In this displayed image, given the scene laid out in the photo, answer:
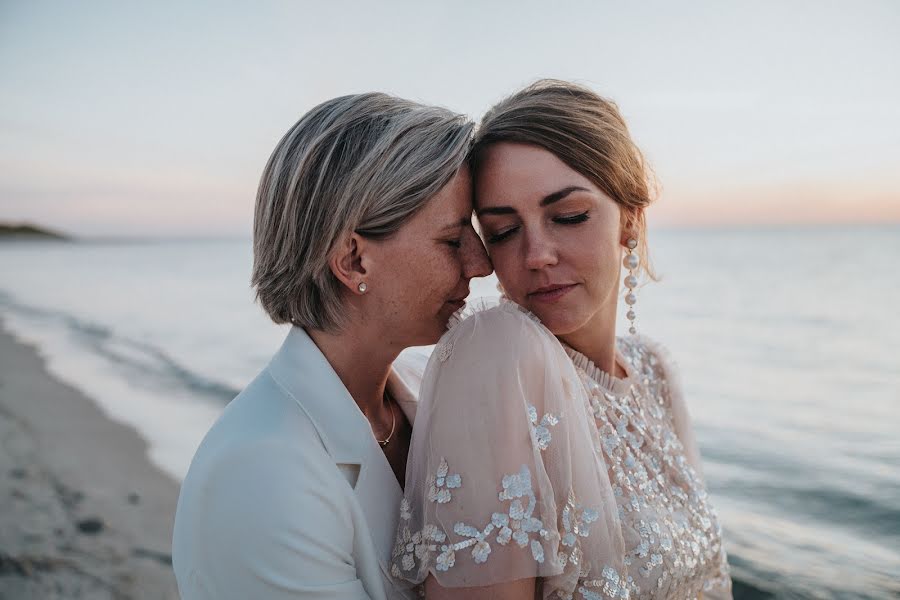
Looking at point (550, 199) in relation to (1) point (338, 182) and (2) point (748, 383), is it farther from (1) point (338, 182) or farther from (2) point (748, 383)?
(2) point (748, 383)

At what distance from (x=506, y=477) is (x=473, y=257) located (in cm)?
84

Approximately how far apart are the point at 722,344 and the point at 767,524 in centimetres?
980

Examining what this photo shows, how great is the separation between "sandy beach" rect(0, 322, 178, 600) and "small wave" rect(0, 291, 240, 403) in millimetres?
1785

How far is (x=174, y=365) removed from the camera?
39.5 ft

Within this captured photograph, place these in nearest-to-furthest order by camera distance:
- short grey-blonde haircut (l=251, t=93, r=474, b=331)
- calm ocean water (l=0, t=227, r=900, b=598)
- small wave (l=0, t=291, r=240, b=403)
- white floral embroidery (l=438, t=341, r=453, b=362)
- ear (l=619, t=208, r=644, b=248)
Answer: white floral embroidery (l=438, t=341, r=453, b=362) < short grey-blonde haircut (l=251, t=93, r=474, b=331) < ear (l=619, t=208, r=644, b=248) < calm ocean water (l=0, t=227, r=900, b=598) < small wave (l=0, t=291, r=240, b=403)

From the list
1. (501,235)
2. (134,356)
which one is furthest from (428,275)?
(134,356)

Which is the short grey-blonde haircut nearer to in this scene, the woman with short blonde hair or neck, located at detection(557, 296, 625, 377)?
the woman with short blonde hair

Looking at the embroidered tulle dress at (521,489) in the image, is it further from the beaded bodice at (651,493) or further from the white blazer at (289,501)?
the white blazer at (289,501)

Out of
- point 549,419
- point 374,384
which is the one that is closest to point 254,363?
point 374,384

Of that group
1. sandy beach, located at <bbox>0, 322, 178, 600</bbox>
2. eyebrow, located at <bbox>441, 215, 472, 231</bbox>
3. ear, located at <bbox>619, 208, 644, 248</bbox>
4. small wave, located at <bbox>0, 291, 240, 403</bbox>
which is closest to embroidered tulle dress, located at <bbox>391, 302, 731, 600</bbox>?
eyebrow, located at <bbox>441, 215, 472, 231</bbox>

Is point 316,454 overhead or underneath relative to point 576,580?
overhead

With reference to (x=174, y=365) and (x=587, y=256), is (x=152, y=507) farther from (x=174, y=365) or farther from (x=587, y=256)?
(x=174, y=365)

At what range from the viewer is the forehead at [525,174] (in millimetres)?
2346

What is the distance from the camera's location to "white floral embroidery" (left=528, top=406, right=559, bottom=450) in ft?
6.62
